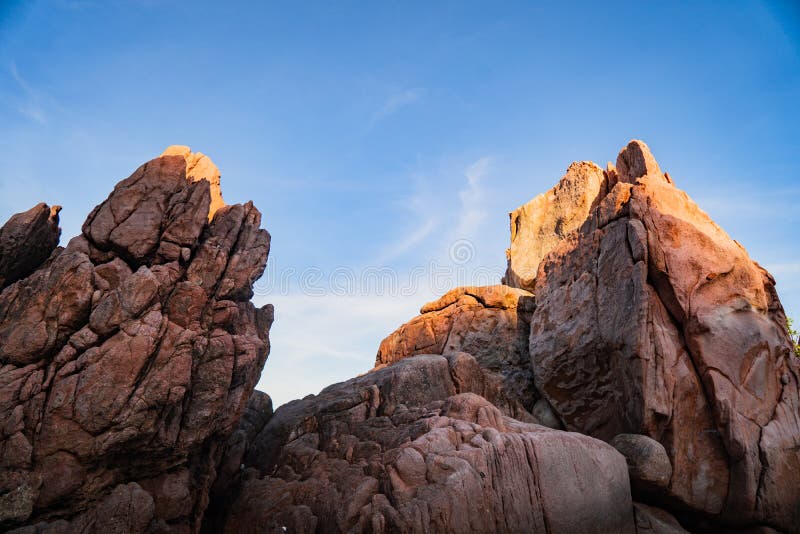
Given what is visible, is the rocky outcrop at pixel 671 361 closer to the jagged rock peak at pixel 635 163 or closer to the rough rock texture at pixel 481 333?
the jagged rock peak at pixel 635 163

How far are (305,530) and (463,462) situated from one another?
721cm

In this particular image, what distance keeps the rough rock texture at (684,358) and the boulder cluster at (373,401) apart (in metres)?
0.10

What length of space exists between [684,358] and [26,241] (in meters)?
31.6

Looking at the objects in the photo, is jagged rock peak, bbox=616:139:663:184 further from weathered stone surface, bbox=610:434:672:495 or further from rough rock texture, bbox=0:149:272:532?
rough rock texture, bbox=0:149:272:532

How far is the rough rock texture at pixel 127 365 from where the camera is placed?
18.4 meters

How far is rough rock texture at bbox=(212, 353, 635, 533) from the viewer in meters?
18.4

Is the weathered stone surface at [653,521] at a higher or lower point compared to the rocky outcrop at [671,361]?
lower

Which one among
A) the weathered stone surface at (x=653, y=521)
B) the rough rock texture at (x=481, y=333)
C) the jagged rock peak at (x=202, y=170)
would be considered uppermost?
the jagged rock peak at (x=202, y=170)

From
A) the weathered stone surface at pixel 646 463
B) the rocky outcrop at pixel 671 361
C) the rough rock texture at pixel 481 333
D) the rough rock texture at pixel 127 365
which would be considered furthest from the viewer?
the rough rock texture at pixel 481 333

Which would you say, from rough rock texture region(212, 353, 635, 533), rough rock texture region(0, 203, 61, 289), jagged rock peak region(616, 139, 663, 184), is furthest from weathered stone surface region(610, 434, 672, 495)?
rough rock texture region(0, 203, 61, 289)

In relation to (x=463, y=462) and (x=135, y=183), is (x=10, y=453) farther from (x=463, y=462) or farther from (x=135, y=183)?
(x=463, y=462)

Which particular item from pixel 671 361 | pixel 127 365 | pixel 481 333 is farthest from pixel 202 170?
pixel 671 361

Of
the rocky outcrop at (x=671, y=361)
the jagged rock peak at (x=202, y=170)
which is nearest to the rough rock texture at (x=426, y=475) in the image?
the rocky outcrop at (x=671, y=361)

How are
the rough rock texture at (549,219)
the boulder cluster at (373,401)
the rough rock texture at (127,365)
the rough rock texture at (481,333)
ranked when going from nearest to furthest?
the rough rock texture at (127,365)
the boulder cluster at (373,401)
the rough rock texture at (481,333)
the rough rock texture at (549,219)
